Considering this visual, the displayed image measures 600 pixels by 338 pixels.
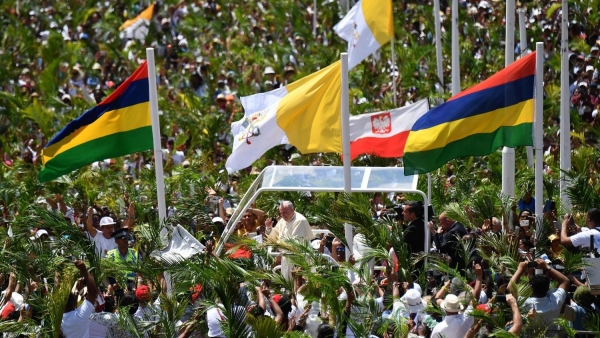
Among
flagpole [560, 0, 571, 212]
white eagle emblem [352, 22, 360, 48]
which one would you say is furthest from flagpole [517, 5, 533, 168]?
white eagle emblem [352, 22, 360, 48]

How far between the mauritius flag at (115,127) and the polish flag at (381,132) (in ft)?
10.4

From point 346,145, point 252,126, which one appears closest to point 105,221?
point 252,126

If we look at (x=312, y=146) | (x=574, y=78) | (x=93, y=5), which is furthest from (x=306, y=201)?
(x=93, y=5)

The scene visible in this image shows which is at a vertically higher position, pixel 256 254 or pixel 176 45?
pixel 176 45

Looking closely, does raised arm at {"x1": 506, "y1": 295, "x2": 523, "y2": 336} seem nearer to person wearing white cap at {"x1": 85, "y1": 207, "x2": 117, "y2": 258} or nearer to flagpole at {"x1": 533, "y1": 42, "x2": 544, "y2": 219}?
flagpole at {"x1": 533, "y1": 42, "x2": 544, "y2": 219}

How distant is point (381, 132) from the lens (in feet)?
52.9

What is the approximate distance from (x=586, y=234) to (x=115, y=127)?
513 cm

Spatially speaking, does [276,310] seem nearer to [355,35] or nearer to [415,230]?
[415,230]

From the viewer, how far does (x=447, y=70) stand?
22875mm

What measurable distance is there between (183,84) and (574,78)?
24.7 feet

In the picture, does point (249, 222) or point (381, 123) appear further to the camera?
point (381, 123)

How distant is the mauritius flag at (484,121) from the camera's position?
526 inches

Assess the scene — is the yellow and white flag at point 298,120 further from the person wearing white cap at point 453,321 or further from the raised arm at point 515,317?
the raised arm at point 515,317

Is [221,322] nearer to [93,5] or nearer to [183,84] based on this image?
[183,84]
